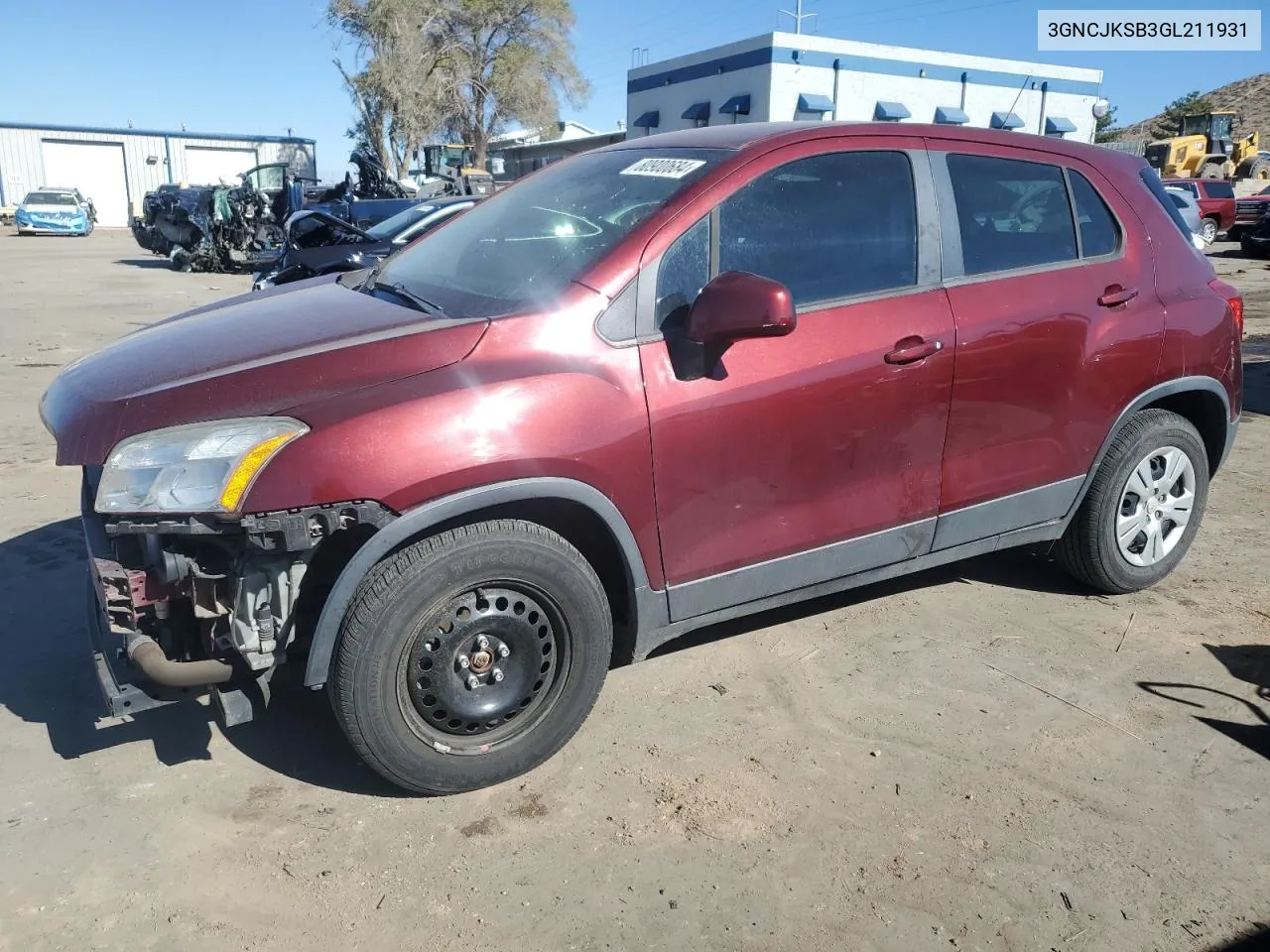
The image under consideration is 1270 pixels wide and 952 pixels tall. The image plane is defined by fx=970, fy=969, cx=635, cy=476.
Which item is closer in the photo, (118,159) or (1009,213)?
(1009,213)

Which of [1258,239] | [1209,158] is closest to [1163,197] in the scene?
[1258,239]

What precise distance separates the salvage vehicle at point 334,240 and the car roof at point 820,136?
5.49 meters

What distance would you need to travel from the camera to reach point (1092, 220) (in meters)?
3.80

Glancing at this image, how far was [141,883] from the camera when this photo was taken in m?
2.45

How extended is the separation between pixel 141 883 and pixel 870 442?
96.2 inches

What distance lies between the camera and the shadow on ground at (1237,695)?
10.4ft

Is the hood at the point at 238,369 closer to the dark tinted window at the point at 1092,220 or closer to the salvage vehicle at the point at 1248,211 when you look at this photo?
the dark tinted window at the point at 1092,220

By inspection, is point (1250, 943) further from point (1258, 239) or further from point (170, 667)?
point (1258, 239)

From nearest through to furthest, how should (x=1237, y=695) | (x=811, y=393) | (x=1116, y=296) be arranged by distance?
(x=811, y=393)
(x=1237, y=695)
(x=1116, y=296)

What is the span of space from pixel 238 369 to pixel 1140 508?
3531 millimetres

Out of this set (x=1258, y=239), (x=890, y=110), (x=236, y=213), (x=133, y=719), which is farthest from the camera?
(x=890, y=110)

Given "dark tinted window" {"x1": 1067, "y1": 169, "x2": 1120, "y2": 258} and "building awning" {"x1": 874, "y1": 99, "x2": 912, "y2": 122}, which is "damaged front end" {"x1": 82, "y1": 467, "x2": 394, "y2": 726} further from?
"building awning" {"x1": 874, "y1": 99, "x2": 912, "y2": 122}

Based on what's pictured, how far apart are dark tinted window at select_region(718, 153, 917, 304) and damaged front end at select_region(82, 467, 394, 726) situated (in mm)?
1436

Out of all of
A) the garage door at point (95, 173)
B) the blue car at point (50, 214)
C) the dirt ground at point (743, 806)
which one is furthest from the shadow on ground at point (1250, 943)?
the garage door at point (95, 173)
